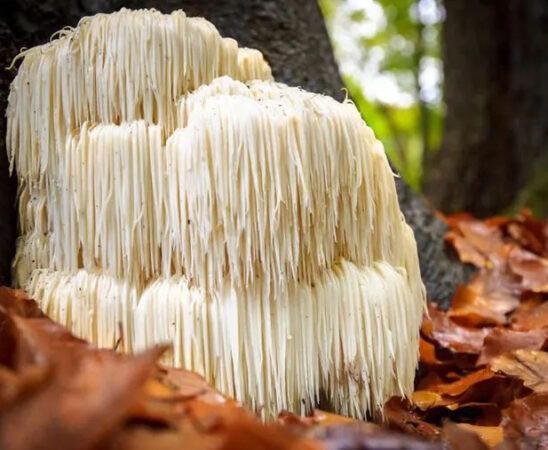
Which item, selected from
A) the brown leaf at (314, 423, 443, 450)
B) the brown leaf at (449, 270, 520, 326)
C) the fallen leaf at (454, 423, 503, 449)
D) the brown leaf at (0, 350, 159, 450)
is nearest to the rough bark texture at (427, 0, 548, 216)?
the brown leaf at (449, 270, 520, 326)

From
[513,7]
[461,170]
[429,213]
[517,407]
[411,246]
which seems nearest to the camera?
[517,407]

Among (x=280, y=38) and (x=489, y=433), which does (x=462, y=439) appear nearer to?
(x=489, y=433)

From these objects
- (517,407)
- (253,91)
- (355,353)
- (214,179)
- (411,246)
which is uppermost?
(253,91)

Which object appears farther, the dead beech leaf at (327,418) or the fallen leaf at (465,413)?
the fallen leaf at (465,413)

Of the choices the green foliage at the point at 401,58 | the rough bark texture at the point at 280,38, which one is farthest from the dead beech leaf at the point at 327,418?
the green foliage at the point at 401,58

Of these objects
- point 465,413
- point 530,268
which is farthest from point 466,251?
point 465,413

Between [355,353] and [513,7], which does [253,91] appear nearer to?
[355,353]

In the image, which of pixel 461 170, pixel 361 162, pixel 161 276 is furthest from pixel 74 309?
pixel 461 170

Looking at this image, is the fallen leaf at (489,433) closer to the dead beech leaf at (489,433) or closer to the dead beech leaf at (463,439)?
the dead beech leaf at (489,433)
